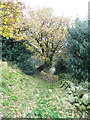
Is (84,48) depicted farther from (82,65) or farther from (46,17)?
(46,17)

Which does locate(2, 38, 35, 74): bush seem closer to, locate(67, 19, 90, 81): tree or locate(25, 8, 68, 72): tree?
locate(25, 8, 68, 72): tree

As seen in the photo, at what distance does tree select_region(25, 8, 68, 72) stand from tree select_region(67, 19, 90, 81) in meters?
3.21

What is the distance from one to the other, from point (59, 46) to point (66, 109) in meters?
7.89

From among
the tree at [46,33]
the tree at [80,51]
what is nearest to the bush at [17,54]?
the tree at [46,33]

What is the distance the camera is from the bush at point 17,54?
945cm

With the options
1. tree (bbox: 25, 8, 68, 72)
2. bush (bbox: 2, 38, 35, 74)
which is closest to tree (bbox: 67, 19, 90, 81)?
tree (bbox: 25, 8, 68, 72)

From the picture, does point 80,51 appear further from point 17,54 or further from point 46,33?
point 17,54

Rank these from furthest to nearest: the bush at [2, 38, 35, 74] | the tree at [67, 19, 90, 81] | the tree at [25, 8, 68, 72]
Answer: the tree at [25, 8, 68, 72]
the bush at [2, 38, 35, 74]
the tree at [67, 19, 90, 81]

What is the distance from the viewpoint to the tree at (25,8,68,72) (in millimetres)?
10672

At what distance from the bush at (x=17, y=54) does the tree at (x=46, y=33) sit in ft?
3.56

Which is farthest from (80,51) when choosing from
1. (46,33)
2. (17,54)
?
(17,54)

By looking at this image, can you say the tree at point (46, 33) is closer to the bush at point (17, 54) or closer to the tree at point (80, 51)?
the bush at point (17, 54)

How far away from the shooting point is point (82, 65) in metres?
7.16

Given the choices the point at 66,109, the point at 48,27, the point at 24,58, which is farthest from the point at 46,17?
the point at 66,109
